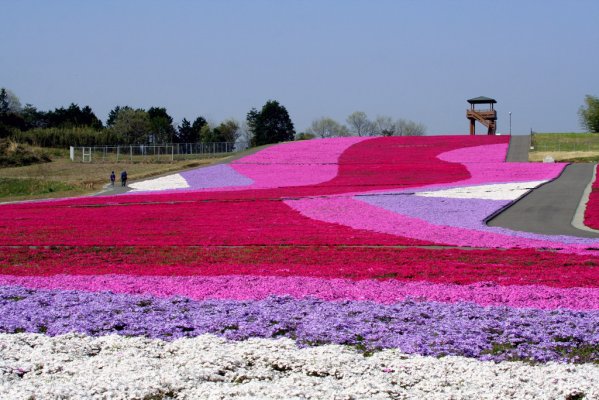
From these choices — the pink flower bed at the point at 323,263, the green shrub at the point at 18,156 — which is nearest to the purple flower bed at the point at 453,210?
the pink flower bed at the point at 323,263

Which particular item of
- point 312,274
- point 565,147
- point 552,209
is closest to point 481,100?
point 565,147

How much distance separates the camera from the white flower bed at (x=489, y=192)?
3881 cm

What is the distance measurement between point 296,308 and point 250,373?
11.6 ft

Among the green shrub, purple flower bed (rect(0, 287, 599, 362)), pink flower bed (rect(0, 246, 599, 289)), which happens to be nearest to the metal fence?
the green shrub

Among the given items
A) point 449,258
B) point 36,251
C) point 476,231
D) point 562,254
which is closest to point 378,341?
point 449,258

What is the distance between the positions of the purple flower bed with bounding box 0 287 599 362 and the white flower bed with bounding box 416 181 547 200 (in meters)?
26.3

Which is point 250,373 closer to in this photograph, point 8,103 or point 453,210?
point 453,210

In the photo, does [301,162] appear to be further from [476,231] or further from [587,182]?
[476,231]

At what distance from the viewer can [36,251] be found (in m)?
21.7

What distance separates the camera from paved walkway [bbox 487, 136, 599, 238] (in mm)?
27234

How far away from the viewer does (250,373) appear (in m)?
9.55

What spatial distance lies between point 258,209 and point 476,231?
40.8 ft

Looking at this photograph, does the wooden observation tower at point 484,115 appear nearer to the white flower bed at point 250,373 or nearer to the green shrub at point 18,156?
the green shrub at point 18,156

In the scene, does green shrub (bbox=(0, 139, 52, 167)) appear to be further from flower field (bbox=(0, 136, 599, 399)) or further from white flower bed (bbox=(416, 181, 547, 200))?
white flower bed (bbox=(416, 181, 547, 200))
